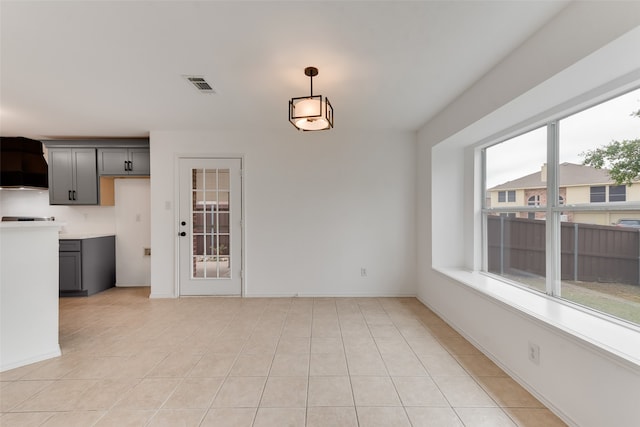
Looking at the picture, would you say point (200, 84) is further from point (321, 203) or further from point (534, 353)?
point (534, 353)

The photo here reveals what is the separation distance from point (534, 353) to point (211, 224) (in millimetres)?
4053

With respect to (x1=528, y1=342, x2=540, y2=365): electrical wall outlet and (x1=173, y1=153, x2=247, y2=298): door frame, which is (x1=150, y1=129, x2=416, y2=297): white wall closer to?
(x1=173, y1=153, x2=247, y2=298): door frame

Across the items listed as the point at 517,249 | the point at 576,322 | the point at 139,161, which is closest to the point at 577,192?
the point at 517,249

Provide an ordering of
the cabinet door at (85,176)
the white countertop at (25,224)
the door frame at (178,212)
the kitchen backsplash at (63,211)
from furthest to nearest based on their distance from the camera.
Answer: the kitchen backsplash at (63,211), the cabinet door at (85,176), the door frame at (178,212), the white countertop at (25,224)

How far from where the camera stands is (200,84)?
2840mm

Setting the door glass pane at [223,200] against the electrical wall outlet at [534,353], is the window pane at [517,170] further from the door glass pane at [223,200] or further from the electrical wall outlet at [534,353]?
the door glass pane at [223,200]

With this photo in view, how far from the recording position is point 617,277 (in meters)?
1.93

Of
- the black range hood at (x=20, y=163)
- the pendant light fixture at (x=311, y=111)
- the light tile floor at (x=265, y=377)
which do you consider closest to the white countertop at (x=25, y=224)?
the light tile floor at (x=265, y=377)

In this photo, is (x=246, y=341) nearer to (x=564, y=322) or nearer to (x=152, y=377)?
(x=152, y=377)

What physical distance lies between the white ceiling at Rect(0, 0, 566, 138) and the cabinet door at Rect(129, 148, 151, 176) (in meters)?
1.04

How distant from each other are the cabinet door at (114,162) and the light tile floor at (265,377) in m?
2.23

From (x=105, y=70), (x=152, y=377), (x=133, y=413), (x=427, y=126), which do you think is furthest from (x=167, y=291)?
(x=427, y=126)

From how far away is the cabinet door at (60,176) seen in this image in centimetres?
459

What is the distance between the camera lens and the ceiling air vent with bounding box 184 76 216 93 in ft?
8.88
